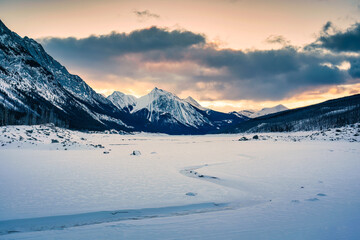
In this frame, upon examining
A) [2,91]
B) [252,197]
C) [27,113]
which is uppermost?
[2,91]

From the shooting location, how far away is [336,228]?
25.5 feet

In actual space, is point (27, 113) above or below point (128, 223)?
above

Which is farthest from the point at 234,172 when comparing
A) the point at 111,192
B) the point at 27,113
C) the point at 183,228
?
the point at 27,113

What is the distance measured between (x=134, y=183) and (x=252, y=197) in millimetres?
7077

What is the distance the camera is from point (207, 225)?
8352 mm

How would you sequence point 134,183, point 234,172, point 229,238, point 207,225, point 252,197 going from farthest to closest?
1. point 234,172
2. point 134,183
3. point 252,197
4. point 207,225
5. point 229,238

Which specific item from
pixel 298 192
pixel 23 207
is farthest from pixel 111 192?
pixel 298 192

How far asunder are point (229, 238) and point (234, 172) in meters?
12.9

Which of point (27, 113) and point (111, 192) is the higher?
point (27, 113)

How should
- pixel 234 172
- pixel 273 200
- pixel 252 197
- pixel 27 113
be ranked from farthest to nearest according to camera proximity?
1. pixel 27 113
2. pixel 234 172
3. pixel 252 197
4. pixel 273 200

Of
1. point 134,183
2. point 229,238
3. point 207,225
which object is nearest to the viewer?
point 229,238

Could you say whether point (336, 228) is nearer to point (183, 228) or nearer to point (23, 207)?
point (183, 228)

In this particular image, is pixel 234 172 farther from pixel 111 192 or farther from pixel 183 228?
pixel 183 228

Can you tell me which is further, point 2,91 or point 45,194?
point 2,91
